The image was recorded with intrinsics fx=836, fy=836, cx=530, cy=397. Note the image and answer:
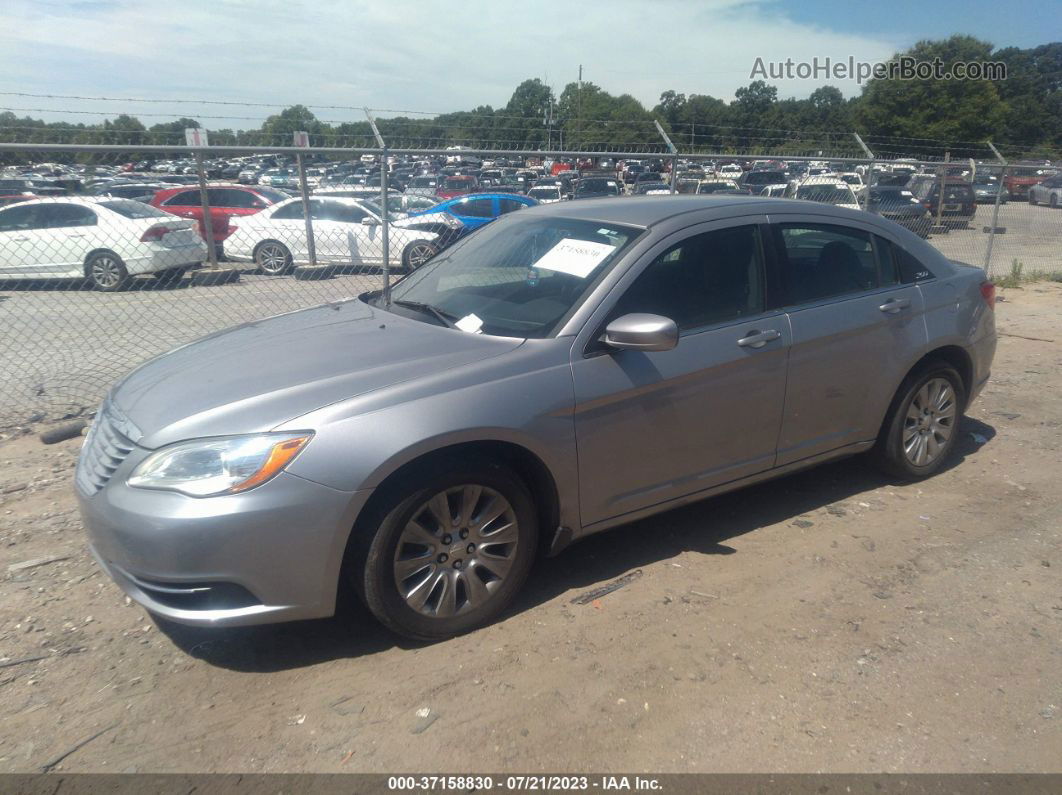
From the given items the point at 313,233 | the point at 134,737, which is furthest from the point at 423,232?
the point at 134,737

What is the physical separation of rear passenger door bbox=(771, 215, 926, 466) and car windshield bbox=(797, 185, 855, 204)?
7766 millimetres

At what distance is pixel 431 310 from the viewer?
13.2ft

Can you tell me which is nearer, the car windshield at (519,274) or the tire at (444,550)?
the tire at (444,550)

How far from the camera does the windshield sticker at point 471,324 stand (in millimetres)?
3711

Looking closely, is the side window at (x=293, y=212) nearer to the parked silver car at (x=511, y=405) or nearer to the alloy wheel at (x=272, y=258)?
the alloy wheel at (x=272, y=258)

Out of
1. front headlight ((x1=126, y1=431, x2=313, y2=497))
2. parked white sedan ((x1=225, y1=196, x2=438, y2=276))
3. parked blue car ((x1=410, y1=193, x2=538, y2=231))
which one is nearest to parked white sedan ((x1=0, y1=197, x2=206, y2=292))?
parked white sedan ((x1=225, y1=196, x2=438, y2=276))

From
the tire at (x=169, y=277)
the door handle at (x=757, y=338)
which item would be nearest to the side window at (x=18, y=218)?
the tire at (x=169, y=277)

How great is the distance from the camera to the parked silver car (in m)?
2.94

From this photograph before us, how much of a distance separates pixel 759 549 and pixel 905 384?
1386 mm

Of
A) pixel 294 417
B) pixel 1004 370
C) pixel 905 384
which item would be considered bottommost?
pixel 1004 370

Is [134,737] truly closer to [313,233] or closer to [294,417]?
[294,417]

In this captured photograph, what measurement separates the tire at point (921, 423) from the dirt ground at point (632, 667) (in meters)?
0.40

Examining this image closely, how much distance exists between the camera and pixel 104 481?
10.2 feet

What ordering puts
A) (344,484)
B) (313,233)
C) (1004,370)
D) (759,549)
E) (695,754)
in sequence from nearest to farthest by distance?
(695,754)
(344,484)
(759,549)
(1004,370)
(313,233)
